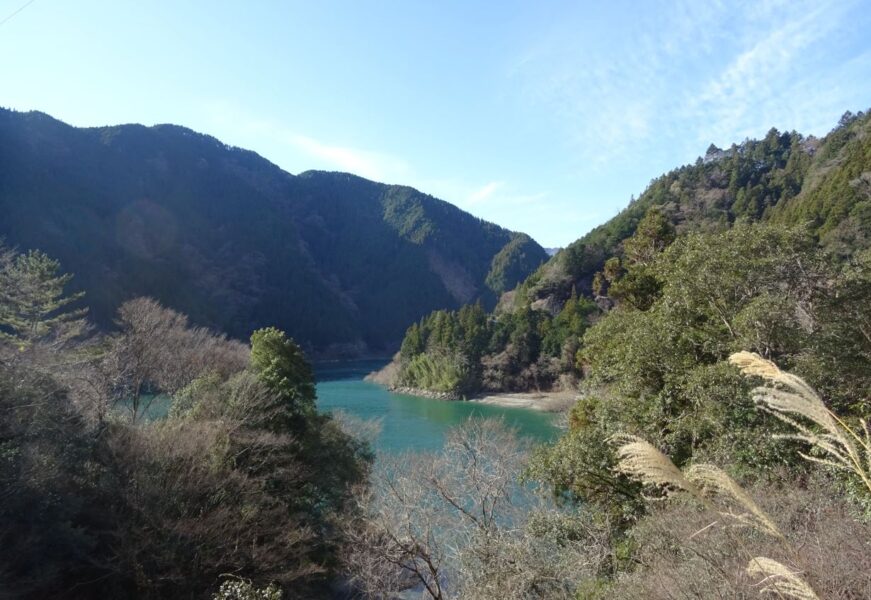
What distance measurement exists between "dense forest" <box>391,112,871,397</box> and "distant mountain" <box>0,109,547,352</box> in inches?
1651

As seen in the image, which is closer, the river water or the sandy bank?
the river water

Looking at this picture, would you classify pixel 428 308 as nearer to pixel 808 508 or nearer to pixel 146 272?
pixel 146 272

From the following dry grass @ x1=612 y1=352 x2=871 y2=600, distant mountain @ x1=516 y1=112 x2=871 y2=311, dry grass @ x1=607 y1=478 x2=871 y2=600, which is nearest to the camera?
dry grass @ x1=612 y1=352 x2=871 y2=600

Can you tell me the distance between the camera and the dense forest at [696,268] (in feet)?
29.9

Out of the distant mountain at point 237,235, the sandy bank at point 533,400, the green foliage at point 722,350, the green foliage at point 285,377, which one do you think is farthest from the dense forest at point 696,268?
the distant mountain at point 237,235

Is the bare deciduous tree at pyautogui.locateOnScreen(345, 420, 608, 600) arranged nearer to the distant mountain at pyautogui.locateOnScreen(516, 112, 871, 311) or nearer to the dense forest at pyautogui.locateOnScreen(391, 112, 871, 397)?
the dense forest at pyautogui.locateOnScreen(391, 112, 871, 397)

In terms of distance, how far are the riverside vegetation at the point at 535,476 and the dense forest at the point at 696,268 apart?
0.26ft

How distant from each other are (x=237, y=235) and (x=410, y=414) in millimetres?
80794

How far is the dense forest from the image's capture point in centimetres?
910

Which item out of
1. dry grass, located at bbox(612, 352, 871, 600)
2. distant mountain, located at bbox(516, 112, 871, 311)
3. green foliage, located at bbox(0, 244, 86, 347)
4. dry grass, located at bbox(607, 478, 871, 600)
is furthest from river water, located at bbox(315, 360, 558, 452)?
dry grass, located at bbox(612, 352, 871, 600)

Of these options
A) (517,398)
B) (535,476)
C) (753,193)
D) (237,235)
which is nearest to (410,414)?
(517,398)

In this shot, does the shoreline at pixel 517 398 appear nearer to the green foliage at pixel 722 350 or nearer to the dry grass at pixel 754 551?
the green foliage at pixel 722 350

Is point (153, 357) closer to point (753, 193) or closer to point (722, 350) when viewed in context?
point (722, 350)

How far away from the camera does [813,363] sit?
7.73 metres
